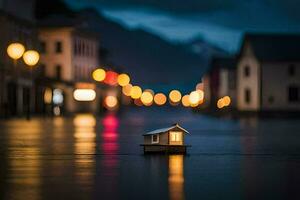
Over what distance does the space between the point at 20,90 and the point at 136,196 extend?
57766 millimetres

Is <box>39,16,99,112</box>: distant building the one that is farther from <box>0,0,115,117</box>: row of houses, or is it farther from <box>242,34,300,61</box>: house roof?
<box>242,34,300,61</box>: house roof

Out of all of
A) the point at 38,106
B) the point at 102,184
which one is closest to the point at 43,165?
the point at 102,184

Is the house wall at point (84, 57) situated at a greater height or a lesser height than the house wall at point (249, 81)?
greater

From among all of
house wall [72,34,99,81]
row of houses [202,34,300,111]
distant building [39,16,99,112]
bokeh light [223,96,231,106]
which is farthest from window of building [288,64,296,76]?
house wall [72,34,99,81]

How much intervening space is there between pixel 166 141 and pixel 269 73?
2461 inches

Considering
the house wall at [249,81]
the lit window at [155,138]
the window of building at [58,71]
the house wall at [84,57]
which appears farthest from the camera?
the house wall at [84,57]

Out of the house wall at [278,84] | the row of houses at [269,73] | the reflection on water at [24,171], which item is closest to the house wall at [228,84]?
the row of houses at [269,73]

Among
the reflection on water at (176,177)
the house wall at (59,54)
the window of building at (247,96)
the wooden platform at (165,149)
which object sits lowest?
the reflection on water at (176,177)

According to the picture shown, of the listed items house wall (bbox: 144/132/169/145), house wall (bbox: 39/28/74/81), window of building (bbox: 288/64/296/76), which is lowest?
house wall (bbox: 144/132/169/145)

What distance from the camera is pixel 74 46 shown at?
9056 centimetres

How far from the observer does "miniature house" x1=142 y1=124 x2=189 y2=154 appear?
61.3 feet

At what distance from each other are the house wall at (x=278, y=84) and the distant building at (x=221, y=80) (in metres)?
25.0

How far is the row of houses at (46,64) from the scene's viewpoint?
63.3 m

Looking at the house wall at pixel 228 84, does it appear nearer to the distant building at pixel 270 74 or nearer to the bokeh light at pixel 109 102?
the bokeh light at pixel 109 102
